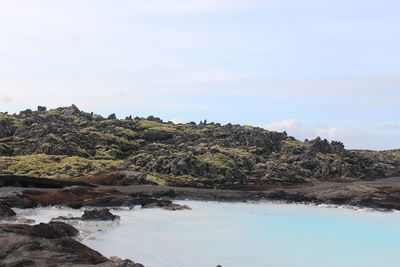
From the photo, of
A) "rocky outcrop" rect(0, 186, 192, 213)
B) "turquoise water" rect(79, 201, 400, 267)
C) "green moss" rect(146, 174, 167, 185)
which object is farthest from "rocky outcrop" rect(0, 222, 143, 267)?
"green moss" rect(146, 174, 167, 185)

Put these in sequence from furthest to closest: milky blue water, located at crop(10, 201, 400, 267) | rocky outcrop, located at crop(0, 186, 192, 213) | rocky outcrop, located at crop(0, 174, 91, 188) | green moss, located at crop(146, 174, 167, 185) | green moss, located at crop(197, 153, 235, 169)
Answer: green moss, located at crop(197, 153, 235, 169) < green moss, located at crop(146, 174, 167, 185) < rocky outcrop, located at crop(0, 174, 91, 188) < rocky outcrop, located at crop(0, 186, 192, 213) < milky blue water, located at crop(10, 201, 400, 267)

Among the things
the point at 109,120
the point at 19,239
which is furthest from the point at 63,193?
the point at 109,120

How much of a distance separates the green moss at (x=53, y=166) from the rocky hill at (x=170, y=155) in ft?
0.56

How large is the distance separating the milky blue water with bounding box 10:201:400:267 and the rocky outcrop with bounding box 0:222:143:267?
5.42 metres

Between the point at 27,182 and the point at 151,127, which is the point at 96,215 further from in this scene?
the point at 151,127

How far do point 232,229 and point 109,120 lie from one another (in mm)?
105842

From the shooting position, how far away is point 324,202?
69688mm

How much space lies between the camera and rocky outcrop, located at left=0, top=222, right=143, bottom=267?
21.5 m

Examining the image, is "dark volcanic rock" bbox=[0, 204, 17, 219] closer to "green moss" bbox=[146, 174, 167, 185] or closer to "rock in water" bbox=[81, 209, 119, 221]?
"rock in water" bbox=[81, 209, 119, 221]

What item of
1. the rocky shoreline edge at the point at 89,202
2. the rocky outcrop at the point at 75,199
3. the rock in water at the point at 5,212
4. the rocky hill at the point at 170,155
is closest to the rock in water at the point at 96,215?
the rocky shoreline edge at the point at 89,202

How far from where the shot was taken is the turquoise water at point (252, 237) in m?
32.3

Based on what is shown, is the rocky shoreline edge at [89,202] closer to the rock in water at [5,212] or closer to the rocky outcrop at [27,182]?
the rock in water at [5,212]

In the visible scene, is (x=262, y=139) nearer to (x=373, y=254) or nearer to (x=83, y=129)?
(x=83, y=129)

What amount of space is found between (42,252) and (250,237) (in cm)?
2390
